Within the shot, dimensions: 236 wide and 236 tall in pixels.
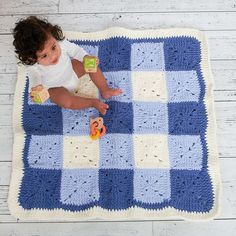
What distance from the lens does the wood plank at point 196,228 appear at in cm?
112

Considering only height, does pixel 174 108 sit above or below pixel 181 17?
below

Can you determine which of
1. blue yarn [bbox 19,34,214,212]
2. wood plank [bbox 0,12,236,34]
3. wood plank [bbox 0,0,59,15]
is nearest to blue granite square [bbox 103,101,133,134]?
blue yarn [bbox 19,34,214,212]

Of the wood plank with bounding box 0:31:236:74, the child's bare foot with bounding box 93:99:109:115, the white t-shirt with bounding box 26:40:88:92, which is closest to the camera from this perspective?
the white t-shirt with bounding box 26:40:88:92

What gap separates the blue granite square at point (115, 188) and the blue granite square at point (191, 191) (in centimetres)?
14

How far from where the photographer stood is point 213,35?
1360 mm

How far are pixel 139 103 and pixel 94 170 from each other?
0.28 m

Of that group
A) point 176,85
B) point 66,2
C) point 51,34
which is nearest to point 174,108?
point 176,85

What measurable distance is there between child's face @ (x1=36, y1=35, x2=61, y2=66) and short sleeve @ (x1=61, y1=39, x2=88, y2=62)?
0.07 metres

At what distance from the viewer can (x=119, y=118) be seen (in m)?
1.22

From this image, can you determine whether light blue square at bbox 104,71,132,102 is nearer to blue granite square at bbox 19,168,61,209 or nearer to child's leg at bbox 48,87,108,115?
child's leg at bbox 48,87,108,115

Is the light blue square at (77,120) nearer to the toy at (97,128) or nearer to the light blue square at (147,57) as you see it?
the toy at (97,128)

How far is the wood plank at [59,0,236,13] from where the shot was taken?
1398mm

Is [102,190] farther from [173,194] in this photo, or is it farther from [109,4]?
[109,4]

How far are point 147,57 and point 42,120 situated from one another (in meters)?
0.43
